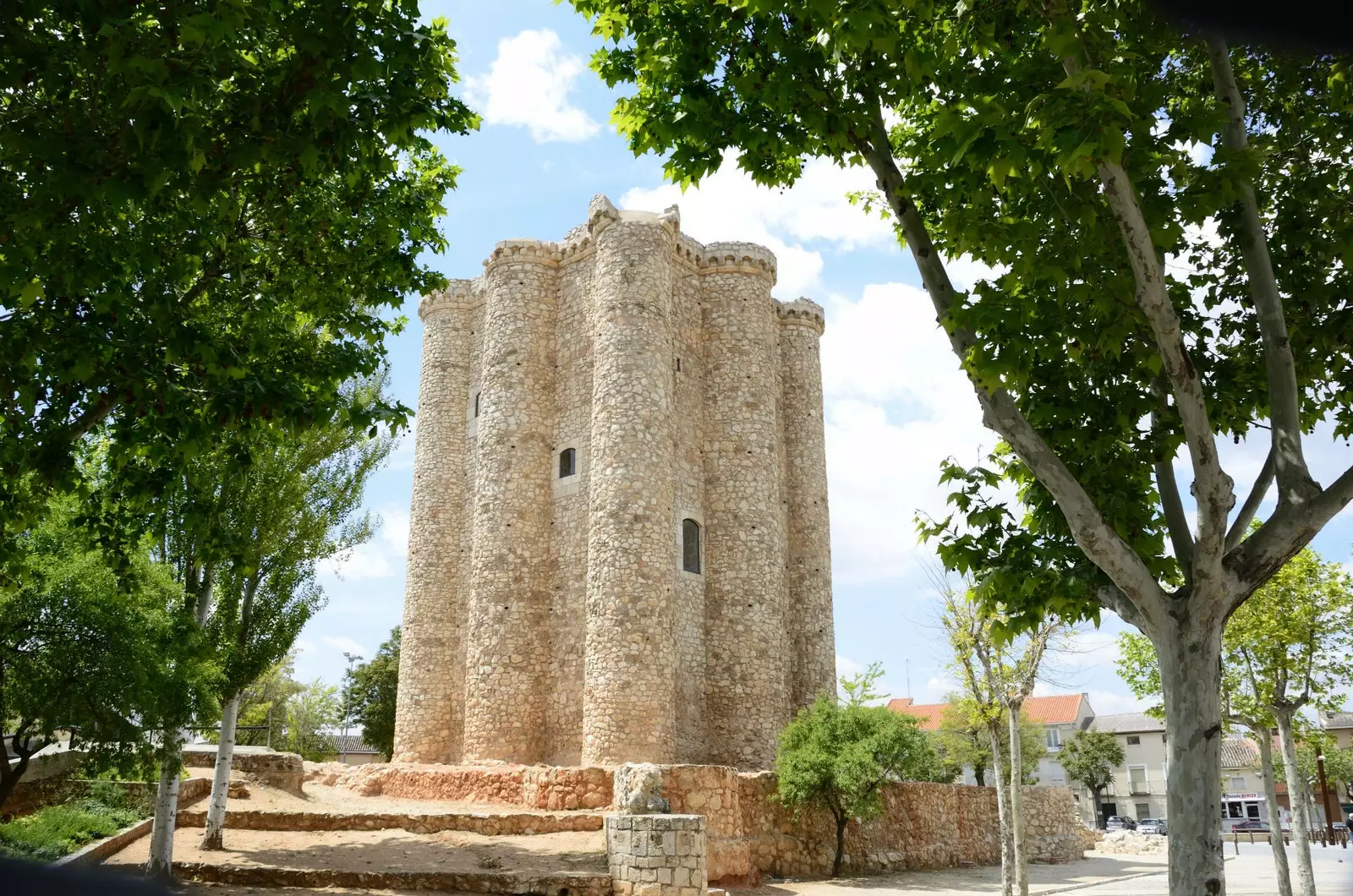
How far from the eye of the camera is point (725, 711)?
24.3 metres

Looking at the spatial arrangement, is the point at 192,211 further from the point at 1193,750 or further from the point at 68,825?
the point at 68,825

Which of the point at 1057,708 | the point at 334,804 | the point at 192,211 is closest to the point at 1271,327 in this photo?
the point at 192,211

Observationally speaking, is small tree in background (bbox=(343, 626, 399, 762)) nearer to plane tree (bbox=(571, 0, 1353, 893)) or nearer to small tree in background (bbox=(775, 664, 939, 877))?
small tree in background (bbox=(775, 664, 939, 877))

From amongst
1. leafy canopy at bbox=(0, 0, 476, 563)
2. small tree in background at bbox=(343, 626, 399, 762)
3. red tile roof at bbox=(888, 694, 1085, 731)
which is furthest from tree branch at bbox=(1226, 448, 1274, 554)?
red tile roof at bbox=(888, 694, 1085, 731)

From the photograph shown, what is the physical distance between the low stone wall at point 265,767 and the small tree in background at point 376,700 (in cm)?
1360

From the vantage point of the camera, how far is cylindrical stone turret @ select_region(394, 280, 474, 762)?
2605cm

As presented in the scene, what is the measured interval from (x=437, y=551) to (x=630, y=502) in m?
7.42

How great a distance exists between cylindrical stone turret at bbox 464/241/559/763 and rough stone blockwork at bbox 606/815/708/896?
1116 centimetres

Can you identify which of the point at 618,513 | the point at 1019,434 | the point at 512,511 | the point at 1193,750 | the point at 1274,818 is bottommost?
the point at 1274,818

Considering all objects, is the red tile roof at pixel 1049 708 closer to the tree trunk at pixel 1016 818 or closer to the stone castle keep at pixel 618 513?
the stone castle keep at pixel 618 513

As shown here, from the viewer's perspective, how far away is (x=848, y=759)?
18906mm

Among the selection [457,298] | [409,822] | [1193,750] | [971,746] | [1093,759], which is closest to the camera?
[1193,750]

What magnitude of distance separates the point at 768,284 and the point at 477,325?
8.95 meters

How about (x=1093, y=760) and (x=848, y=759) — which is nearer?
(x=848, y=759)
